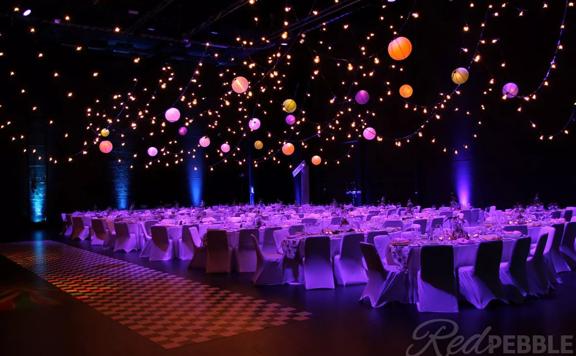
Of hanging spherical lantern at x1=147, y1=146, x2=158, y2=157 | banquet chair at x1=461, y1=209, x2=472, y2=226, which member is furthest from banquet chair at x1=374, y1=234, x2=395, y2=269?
hanging spherical lantern at x1=147, y1=146, x2=158, y2=157

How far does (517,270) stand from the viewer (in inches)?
229

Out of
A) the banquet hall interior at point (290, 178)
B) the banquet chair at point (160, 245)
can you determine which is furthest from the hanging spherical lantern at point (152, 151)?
the banquet chair at point (160, 245)

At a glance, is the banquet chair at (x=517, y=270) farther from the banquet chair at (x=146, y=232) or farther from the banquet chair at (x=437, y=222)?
the banquet chair at (x=146, y=232)

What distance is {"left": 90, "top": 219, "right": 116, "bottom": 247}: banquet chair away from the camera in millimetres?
12258

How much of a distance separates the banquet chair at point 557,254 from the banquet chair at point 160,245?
5.86m

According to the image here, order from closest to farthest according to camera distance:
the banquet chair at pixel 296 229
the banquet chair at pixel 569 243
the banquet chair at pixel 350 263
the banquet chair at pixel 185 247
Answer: the banquet chair at pixel 350 263
the banquet chair at pixel 569 243
the banquet chair at pixel 296 229
the banquet chair at pixel 185 247

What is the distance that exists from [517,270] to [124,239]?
7.81 m

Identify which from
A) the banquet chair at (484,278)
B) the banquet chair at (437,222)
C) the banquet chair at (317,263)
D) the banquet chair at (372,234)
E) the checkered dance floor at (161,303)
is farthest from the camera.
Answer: the banquet chair at (437,222)

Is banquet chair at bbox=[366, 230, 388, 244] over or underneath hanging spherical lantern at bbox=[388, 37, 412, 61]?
underneath

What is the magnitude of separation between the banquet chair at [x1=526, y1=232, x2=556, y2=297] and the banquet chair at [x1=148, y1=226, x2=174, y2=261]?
19.2ft

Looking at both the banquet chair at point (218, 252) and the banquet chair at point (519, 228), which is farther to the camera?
the banquet chair at point (218, 252)

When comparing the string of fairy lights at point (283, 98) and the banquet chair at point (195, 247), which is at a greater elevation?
the string of fairy lights at point (283, 98)

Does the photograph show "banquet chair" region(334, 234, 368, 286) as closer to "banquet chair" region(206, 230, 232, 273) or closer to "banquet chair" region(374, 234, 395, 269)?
"banquet chair" region(374, 234, 395, 269)

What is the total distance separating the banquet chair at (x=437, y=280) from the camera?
5346 millimetres
